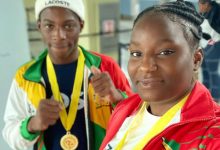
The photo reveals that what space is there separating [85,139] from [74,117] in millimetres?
104

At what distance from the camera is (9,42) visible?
2.14 metres

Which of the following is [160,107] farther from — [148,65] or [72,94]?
[72,94]

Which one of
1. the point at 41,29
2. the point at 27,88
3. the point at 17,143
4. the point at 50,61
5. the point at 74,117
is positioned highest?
the point at 41,29

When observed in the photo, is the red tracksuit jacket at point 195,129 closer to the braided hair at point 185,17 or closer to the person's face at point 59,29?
the braided hair at point 185,17

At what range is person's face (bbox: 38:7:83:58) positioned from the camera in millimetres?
1269

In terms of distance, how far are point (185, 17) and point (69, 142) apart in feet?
2.35

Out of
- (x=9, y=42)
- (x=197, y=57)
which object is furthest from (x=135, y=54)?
(x=9, y=42)

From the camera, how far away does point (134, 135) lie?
92cm

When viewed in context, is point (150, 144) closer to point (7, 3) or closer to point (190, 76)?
point (190, 76)

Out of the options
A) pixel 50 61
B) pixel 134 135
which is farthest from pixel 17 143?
pixel 134 135

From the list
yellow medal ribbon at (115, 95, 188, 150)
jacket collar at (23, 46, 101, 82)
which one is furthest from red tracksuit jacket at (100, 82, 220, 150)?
jacket collar at (23, 46, 101, 82)

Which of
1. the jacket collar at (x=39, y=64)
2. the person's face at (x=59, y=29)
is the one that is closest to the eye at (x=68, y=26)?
the person's face at (x=59, y=29)

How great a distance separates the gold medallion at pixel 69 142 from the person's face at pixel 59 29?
34 cm

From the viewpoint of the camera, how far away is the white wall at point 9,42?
211 centimetres
